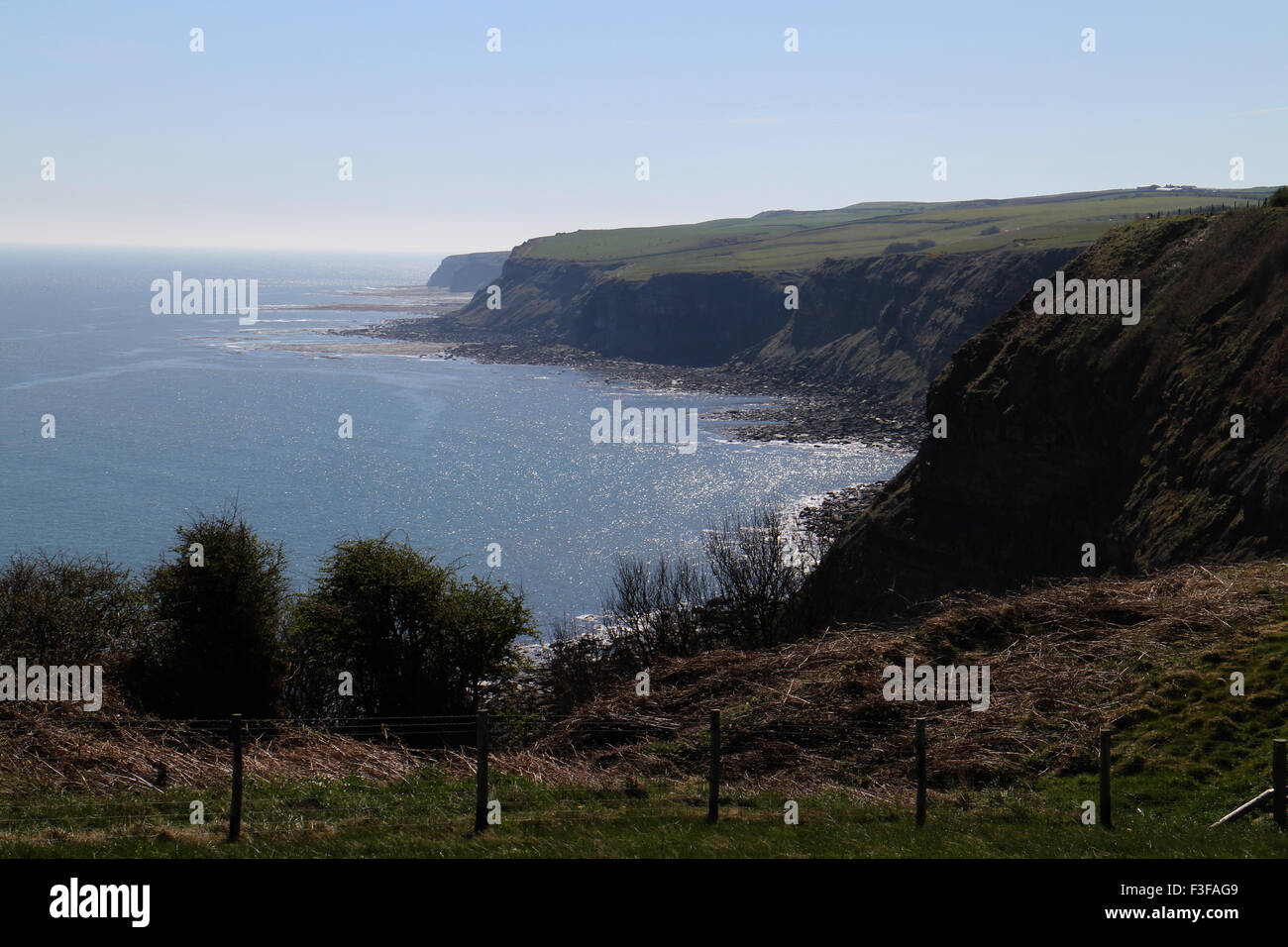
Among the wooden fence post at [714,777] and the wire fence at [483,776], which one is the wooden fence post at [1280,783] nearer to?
the wire fence at [483,776]

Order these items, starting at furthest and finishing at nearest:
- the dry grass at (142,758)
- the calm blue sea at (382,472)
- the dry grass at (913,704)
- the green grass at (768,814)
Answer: the calm blue sea at (382,472) < the dry grass at (913,704) < the dry grass at (142,758) < the green grass at (768,814)

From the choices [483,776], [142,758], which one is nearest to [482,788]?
[483,776]

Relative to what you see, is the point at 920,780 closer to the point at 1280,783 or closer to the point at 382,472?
the point at 1280,783

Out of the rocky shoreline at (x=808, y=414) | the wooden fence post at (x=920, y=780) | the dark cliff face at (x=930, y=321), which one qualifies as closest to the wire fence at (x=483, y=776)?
the wooden fence post at (x=920, y=780)

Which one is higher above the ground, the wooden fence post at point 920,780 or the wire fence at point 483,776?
the wooden fence post at point 920,780
